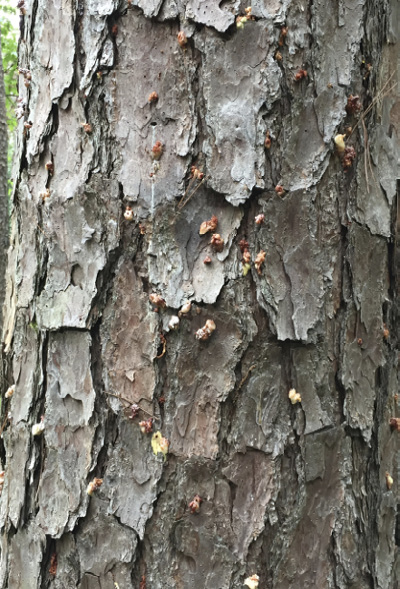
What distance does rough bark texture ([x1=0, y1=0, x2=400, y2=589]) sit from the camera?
3.67ft

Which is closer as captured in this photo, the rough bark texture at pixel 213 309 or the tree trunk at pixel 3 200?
the rough bark texture at pixel 213 309

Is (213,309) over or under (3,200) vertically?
under

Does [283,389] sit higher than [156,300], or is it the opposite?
[156,300]

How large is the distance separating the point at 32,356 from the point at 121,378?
0.28 m

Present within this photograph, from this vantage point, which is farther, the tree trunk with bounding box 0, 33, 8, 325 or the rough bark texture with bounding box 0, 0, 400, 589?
the tree trunk with bounding box 0, 33, 8, 325

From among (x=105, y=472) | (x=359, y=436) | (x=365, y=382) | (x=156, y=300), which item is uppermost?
(x=156, y=300)

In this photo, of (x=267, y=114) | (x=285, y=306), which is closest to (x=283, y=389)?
(x=285, y=306)

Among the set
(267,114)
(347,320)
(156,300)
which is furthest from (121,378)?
(267,114)

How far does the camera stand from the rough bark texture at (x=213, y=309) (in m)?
1.12

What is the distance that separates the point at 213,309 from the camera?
1.12 metres

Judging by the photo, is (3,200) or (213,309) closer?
(213,309)

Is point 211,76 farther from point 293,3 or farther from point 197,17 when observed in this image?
point 293,3

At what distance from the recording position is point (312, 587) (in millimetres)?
1134

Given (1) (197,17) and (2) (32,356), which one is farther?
(2) (32,356)
